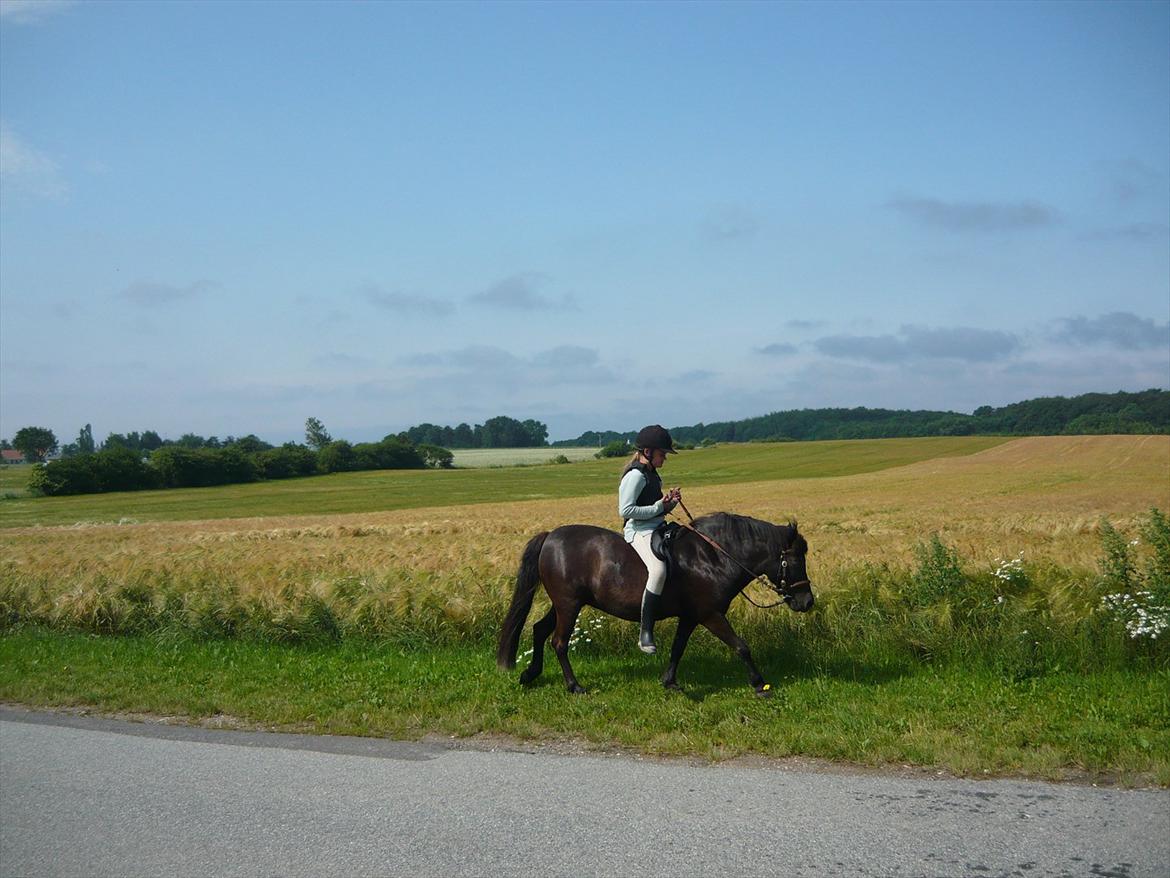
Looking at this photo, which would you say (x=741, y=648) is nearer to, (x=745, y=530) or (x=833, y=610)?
(x=745, y=530)

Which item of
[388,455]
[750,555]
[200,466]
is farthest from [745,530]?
[388,455]

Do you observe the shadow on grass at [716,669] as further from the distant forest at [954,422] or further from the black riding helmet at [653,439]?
the distant forest at [954,422]

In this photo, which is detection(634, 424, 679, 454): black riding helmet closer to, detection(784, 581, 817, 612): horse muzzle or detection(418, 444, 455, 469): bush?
detection(784, 581, 817, 612): horse muzzle

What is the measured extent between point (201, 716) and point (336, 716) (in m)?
1.37

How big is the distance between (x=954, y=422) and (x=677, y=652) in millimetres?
147039

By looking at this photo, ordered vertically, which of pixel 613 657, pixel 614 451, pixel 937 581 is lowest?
pixel 613 657

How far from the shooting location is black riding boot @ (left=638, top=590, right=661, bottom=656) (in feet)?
27.1

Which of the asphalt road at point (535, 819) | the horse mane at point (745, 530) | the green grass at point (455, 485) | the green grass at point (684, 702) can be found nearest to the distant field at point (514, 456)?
the green grass at point (455, 485)

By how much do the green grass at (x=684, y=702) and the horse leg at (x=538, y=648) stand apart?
0.13 m

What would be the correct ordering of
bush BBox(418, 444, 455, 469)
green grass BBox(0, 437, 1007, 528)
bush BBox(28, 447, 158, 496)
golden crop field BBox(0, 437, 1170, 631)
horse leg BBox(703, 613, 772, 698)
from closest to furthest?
horse leg BBox(703, 613, 772, 698), golden crop field BBox(0, 437, 1170, 631), green grass BBox(0, 437, 1007, 528), bush BBox(28, 447, 158, 496), bush BBox(418, 444, 455, 469)

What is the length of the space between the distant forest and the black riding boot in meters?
94.0

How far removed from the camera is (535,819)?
532 centimetres

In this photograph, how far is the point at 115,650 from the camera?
1138cm

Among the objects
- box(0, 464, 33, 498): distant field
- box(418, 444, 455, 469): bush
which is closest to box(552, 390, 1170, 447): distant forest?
box(418, 444, 455, 469): bush
